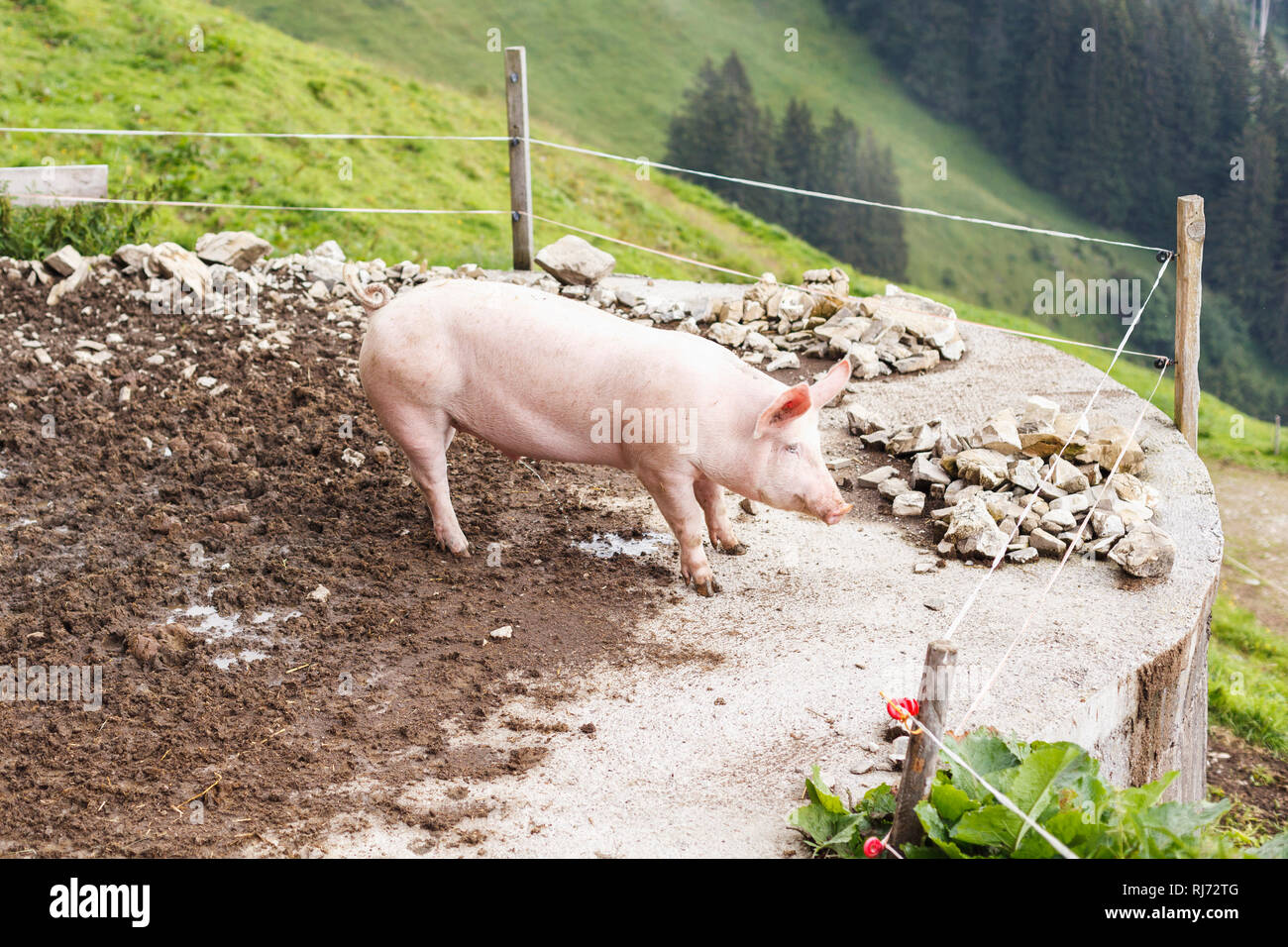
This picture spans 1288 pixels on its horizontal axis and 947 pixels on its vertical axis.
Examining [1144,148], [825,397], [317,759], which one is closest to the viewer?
[317,759]

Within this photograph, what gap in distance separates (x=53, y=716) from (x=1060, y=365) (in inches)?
233

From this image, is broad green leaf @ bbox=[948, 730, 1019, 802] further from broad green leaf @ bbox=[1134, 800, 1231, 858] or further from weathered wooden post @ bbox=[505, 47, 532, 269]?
weathered wooden post @ bbox=[505, 47, 532, 269]

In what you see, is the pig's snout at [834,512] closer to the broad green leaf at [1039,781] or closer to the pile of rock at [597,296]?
the broad green leaf at [1039,781]

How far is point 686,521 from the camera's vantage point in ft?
15.5

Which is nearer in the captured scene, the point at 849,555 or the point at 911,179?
the point at 849,555

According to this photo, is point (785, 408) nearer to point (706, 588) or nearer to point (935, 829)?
point (706, 588)

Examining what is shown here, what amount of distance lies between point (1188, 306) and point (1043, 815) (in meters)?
4.05

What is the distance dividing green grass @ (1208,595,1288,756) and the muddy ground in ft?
17.2

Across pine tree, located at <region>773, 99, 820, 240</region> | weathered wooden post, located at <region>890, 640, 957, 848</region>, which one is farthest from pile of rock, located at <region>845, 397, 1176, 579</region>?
pine tree, located at <region>773, 99, 820, 240</region>

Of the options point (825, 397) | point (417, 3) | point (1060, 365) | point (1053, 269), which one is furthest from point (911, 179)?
point (825, 397)

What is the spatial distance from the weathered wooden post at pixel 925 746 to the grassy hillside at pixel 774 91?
32.5m

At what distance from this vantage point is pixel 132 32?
15.9m

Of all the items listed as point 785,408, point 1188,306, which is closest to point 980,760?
point 785,408

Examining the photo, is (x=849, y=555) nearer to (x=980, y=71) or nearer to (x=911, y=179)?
(x=911, y=179)
